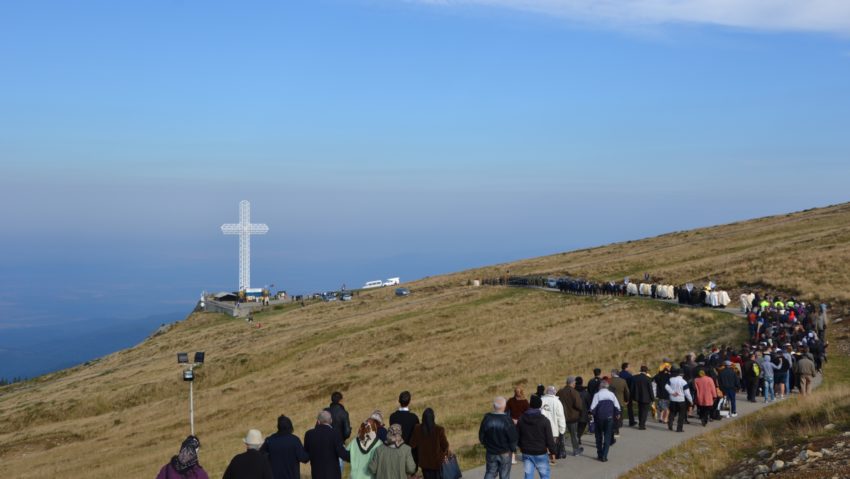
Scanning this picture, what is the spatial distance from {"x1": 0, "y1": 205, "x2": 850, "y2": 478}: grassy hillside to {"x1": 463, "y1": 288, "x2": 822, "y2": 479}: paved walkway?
7.80ft

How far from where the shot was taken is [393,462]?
10.8m

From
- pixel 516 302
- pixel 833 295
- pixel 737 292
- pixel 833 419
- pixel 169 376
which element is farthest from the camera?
pixel 516 302

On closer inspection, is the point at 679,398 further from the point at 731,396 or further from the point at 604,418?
the point at 604,418

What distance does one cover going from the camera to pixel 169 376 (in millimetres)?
55844

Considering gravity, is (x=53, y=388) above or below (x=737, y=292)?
below

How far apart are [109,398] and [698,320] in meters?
38.2

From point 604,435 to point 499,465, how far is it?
379 centimetres

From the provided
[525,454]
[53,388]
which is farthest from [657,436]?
[53,388]

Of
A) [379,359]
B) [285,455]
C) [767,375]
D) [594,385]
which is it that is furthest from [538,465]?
[379,359]

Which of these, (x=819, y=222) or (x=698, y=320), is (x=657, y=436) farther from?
(x=819, y=222)

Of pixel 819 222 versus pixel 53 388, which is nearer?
pixel 53 388

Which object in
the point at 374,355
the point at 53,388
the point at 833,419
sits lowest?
the point at 53,388

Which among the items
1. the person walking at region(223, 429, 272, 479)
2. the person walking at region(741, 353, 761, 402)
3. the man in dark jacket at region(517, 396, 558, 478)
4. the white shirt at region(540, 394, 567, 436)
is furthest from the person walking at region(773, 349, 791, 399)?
the person walking at region(223, 429, 272, 479)

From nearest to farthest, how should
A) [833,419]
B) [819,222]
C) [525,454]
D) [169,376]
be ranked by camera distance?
[525,454] → [833,419] → [169,376] → [819,222]
